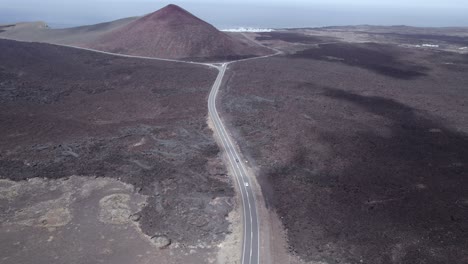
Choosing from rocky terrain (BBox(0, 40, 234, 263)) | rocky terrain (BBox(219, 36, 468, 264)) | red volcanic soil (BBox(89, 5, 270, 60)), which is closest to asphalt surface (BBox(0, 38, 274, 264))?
rocky terrain (BBox(0, 40, 234, 263))

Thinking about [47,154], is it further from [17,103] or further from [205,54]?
[205,54]

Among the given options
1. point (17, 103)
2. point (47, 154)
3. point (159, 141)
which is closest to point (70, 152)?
point (47, 154)

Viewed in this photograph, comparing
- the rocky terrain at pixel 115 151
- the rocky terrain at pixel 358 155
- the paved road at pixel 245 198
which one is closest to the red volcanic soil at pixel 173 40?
the rocky terrain at pixel 358 155

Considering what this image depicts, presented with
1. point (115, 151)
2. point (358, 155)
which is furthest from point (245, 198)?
point (115, 151)

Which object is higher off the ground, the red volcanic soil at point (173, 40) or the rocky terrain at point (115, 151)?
the red volcanic soil at point (173, 40)

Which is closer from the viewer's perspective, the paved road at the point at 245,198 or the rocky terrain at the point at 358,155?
the paved road at the point at 245,198

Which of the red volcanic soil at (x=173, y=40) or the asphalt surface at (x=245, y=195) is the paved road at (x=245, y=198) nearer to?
the asphalt surface at (x=245, y=195)
